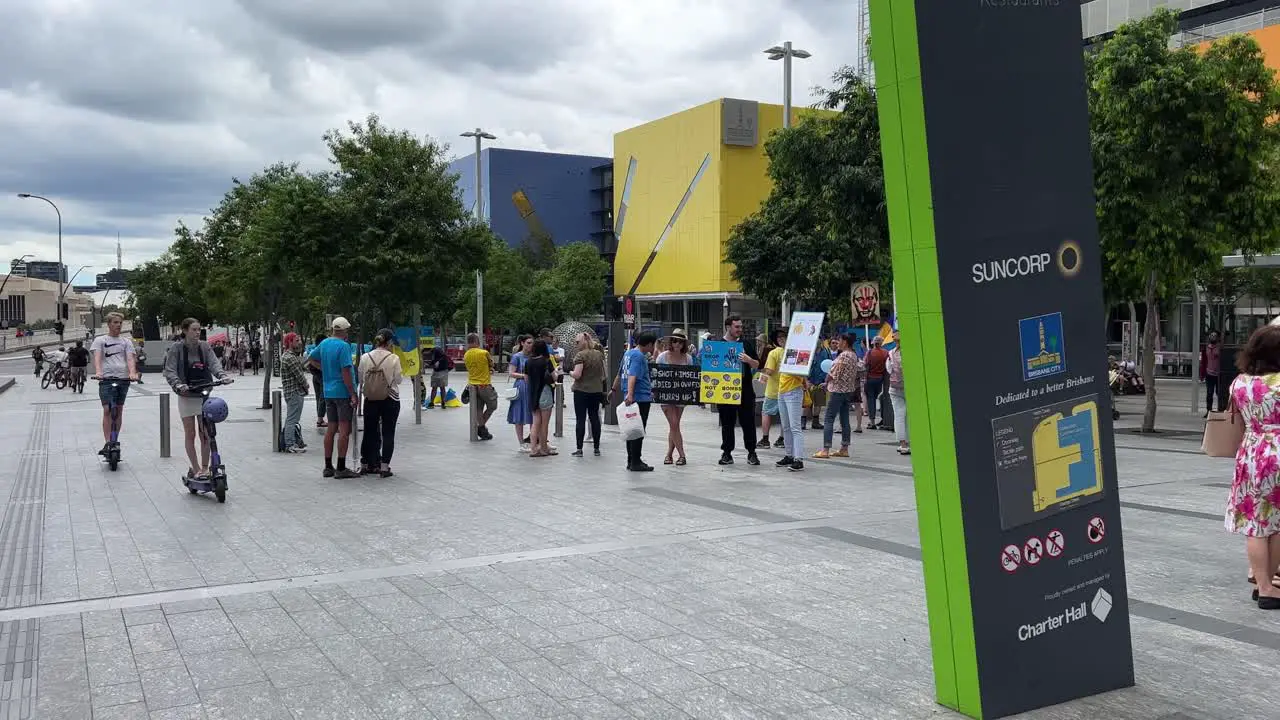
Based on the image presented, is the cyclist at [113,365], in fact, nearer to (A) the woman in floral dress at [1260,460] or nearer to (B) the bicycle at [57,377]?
(A) the woman in floral dress at [1260,460]

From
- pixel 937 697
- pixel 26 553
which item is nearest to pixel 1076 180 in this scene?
pixel 937 697

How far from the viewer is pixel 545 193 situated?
84.4 meters

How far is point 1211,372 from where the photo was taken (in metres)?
20.8

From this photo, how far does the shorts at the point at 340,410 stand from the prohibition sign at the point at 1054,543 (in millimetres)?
8961

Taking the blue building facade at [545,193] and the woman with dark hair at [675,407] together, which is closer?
the woman with dark hair at [675,407]

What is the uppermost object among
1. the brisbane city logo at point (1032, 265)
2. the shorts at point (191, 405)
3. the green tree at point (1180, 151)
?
the green tree at point (1180, 151)

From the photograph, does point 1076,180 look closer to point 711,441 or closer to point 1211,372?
point 711,441

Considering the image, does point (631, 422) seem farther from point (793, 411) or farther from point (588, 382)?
point (793, 411)

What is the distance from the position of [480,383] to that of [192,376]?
6545 millimetres

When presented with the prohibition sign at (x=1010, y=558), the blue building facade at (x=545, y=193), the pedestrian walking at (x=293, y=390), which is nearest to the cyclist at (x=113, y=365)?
the pedestrian walking at (x=293, y=390)

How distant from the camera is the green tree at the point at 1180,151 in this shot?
1568 centimetres

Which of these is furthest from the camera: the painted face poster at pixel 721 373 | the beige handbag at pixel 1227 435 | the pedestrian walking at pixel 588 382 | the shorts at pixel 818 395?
the shorts at pixel 818 395

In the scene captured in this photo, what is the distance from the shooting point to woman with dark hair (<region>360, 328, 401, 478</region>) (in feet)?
38.1

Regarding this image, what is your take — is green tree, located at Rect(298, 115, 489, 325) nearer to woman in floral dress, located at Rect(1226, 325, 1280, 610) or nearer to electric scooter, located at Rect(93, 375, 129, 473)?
electric scooter, located at Rect(93, 375, 129, 473)
